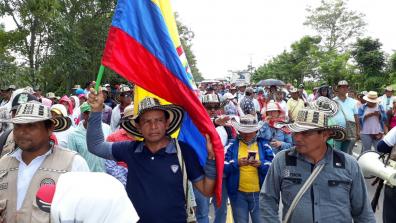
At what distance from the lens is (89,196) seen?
1.72 meters

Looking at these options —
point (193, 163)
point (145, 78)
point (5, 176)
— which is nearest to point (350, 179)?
point (193, 163)

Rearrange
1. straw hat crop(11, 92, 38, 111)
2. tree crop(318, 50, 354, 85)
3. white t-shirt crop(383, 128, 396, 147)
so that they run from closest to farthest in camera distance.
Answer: white t-shirt crop(383, 128, 396, 147) → straw hat crop(11, 92, 38, 111) → tree crop(318, 50, 354, 85)

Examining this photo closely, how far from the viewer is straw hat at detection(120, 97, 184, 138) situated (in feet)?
11.5

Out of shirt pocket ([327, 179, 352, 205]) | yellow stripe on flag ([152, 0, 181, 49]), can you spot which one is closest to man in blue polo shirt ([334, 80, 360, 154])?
yellow stripe on flag ([152, 0, 181, 49])

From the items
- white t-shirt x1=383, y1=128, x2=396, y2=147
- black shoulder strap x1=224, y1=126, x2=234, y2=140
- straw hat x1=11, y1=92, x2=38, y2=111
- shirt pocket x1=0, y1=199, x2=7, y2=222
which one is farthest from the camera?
black shoulder strap x1=224, y1=126, x2=234, y2=140

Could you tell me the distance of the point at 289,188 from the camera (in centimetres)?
342

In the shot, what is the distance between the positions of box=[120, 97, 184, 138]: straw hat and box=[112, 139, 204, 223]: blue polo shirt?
0.76 feet

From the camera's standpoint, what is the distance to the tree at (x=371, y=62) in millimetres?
28062

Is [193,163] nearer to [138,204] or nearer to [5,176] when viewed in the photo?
[138,204]

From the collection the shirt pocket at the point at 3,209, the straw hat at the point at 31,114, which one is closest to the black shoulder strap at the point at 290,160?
the straw hat at the point at 31,114

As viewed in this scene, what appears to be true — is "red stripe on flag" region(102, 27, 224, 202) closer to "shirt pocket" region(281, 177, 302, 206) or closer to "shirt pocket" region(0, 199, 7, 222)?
"shirt pocket" region(281, 177, 302, 206)

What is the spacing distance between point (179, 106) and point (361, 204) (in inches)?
63.8

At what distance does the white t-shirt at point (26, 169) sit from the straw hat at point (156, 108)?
0.59 meters

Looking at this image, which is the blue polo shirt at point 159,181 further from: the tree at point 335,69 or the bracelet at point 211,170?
the tree at point 335,69
